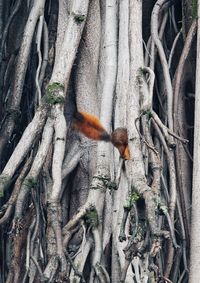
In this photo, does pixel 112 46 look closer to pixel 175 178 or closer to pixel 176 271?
pixel 175 178

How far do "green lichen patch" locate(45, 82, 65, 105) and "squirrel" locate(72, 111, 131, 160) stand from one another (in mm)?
178

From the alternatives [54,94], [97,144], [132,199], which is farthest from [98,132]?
[132,199]

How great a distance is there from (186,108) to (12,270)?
113 centimetres

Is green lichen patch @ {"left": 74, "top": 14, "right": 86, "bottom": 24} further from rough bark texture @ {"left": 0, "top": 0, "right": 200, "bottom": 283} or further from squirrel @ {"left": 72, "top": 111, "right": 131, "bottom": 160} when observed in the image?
squirrel @ {"left": 72, "top": 111, "right": 131, "bottom": 160}

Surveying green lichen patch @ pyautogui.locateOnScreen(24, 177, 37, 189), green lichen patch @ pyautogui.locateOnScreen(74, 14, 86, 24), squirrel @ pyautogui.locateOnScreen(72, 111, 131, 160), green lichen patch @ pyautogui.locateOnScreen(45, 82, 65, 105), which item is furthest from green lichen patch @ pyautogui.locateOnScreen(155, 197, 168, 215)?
green lichen patch @ pyautogui.locateOnScreen(74, 14, 86, 24)

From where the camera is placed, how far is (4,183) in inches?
147

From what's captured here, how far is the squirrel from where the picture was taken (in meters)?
3.75

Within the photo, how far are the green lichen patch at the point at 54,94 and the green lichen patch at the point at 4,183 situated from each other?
350mm

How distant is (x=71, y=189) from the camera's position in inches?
158

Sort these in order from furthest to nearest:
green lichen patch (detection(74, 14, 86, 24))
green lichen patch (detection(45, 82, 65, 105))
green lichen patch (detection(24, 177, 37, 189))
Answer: green lichen patch (detection(74, 14, 86, 24))
green lichen patch (detection(45, 82, 65, 105))
green lichen patch (detection(24, 177, 37, 189))

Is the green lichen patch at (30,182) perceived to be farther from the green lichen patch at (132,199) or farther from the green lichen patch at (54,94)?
the green lichen patch at (132,199)

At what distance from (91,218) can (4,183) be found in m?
0.38

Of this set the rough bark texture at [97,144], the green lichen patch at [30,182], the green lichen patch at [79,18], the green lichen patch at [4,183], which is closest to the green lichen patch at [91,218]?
the rough bark texture at [97,144]

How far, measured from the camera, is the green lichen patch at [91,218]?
3630 millimetres
